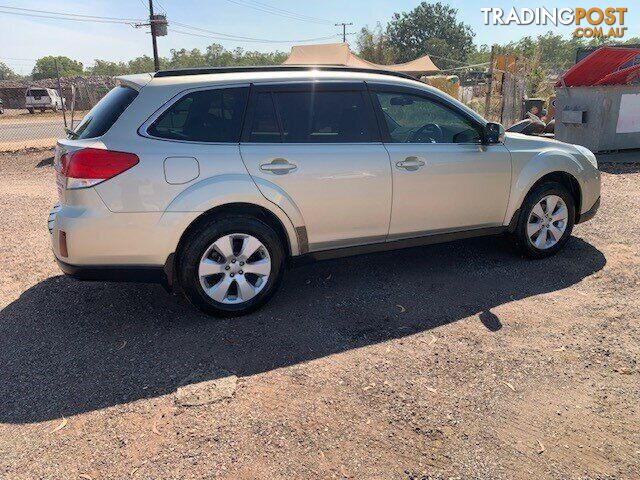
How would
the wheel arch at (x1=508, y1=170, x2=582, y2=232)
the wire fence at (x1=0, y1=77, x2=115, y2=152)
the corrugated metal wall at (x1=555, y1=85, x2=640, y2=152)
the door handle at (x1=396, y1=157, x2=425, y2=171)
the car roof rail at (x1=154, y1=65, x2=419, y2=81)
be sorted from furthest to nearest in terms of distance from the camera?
the wire fence at (x1=0, y1=77, x2=115, y2=152), the corrugated metal wall at (x1=555, y1=85, x2=640, y2=152), the wheel arch at (x1=508, y1=170, x2=582, y2=232), the door handle at (x1=396, y1=157, x2=425, y2=171), the car roof rail at (x1=154, y1=65, x2=419, y2=81)

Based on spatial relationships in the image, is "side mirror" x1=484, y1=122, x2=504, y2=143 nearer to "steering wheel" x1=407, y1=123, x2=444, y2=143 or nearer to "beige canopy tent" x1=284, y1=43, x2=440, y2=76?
"steering wheel" x1=407, y1=123, x2=444, y2=143

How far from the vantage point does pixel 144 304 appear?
13.8 feet

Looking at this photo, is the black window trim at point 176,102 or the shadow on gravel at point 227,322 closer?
the shadow on gravel at point 227,322

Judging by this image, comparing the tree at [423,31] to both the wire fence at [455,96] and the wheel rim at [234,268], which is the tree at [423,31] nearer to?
the wire fence at [455,96]

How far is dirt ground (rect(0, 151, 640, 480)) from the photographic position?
248 centimetres

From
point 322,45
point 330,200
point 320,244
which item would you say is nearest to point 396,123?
point 330,200

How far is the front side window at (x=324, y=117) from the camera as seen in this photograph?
3943 millimetres

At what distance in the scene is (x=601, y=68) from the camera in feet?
36.6

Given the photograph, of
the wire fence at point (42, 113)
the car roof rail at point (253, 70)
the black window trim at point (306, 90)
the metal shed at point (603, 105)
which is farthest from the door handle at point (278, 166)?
the wire fence at point (42, 113)

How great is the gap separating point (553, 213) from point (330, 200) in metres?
2.37

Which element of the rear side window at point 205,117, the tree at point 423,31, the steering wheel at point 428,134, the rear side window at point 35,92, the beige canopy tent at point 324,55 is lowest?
the steering wheel at point 428,134

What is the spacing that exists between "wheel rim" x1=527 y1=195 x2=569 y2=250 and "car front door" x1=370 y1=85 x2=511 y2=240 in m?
0.40

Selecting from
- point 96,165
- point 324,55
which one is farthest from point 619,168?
point 324,55

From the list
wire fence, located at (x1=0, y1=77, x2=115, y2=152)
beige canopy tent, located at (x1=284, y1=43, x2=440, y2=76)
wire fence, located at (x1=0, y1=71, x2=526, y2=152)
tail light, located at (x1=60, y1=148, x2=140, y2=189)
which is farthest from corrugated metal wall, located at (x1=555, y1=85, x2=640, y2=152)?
beige canopy tent, located at (x1=284, y1=43, x2=440, y2=76)
